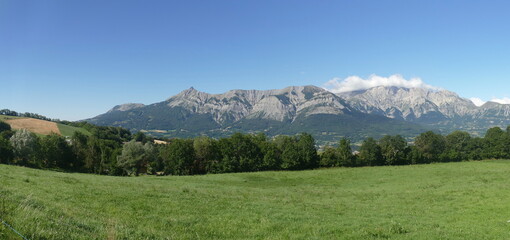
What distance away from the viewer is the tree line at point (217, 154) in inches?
3110

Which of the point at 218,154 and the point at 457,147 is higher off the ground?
the point at 457,147

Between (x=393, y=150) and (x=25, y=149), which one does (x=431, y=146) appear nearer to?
(x=393, y=150)

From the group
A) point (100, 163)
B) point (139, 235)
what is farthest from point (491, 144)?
point (100, 163)

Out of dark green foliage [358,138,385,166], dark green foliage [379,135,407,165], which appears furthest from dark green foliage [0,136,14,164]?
dark green foliage [379,135,407,165]

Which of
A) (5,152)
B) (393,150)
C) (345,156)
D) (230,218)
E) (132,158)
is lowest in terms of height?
(345,156)

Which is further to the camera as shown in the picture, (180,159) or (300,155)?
(300,155)

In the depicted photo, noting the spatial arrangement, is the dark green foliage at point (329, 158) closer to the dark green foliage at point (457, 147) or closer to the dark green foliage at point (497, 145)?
the dark green foliage at point (457, 147)

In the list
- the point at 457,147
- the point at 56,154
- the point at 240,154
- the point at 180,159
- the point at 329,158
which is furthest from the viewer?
the point at 457,147

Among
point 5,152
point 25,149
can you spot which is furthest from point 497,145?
point 5,152

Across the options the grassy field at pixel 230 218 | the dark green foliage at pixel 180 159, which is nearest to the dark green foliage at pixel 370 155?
the dark green foliage at pixel 180 159

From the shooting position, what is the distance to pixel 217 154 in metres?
83.5

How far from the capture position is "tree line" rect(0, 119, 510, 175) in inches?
3110

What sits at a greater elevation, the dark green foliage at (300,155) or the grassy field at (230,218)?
the grassy field at (230,218)

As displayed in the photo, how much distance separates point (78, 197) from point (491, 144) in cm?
11895
